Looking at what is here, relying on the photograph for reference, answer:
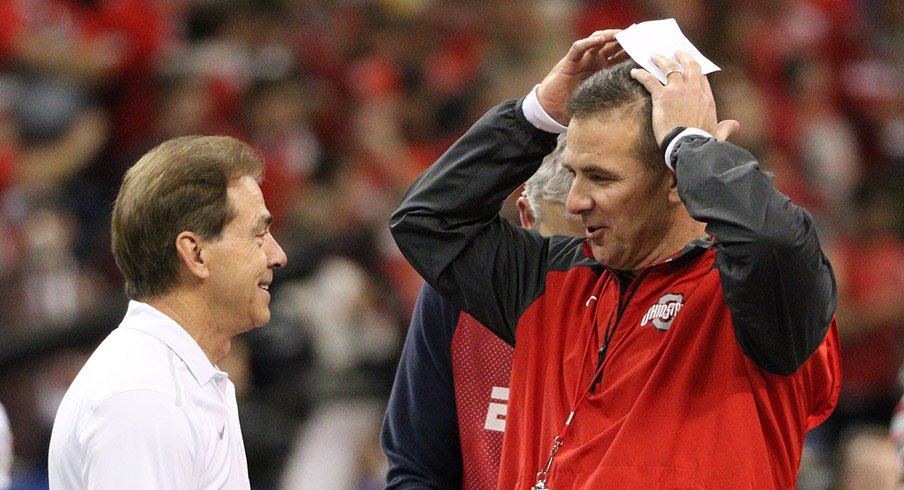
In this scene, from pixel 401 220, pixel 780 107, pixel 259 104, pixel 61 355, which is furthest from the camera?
Result: pixel 780 107

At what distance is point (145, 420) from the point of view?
2348 millimetres

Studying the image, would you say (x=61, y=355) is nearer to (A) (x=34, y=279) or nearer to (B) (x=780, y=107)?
(A) (x=34, y=279)

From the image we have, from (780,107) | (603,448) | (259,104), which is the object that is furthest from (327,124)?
(603,448)

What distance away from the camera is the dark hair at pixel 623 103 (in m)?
2.54

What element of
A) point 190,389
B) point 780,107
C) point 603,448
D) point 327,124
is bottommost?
point 780,107

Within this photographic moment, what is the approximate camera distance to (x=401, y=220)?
2.89m

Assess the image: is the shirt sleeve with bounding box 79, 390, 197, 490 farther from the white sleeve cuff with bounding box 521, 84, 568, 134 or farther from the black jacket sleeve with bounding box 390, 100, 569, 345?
the white sleeve cuff with bounding box 521, 84, 568, 134

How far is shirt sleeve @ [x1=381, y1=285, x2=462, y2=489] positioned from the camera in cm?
309

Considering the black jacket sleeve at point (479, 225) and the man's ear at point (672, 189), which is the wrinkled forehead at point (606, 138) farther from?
the black jacket sleeve at point (479, 225)

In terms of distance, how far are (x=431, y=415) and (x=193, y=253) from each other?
29.9 inches

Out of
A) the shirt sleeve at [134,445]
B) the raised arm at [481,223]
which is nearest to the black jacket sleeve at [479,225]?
the raised arm at [481,223]

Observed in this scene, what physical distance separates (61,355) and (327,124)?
2.42 meters

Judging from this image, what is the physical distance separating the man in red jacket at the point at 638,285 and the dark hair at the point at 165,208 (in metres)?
0.44

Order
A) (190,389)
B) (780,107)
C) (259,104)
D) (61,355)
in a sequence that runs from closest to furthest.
→ (190,389)
(61,355)
(259,104)
(780,107)
